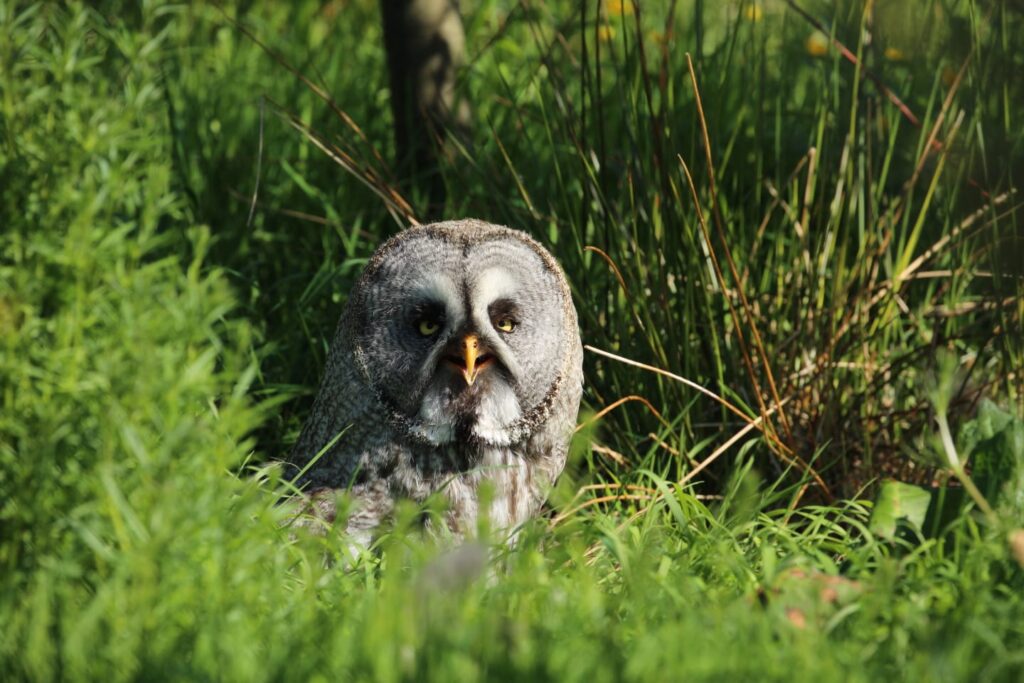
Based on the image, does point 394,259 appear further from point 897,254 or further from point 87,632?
point 897,254

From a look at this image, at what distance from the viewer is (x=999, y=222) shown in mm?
3219

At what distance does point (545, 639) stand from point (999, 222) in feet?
6.34

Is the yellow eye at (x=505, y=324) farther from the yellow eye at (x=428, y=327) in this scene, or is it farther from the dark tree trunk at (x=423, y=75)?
the dark tree trunk at (x=423, y=75)

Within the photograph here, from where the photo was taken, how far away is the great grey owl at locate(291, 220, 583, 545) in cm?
276

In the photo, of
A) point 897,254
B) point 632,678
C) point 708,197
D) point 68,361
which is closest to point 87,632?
point 68,361

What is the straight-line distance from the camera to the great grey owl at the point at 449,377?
276 cm

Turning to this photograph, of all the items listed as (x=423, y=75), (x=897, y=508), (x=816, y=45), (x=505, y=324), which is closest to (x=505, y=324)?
(x=505, y=324)

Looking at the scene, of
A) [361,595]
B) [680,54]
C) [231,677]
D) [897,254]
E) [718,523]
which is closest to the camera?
[231,677]

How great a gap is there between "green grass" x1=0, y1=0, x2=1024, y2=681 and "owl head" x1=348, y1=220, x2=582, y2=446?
242 mm

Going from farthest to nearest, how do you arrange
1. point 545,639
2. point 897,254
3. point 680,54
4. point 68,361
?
point 680,54
point 897,254
point 68,361
point 545,639

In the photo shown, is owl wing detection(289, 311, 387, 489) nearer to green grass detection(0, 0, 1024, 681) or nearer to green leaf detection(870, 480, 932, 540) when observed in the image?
green grass detection(0, 0, 1024, 681)

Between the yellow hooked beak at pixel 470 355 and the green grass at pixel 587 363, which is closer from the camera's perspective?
the green grass at pixel 587 363

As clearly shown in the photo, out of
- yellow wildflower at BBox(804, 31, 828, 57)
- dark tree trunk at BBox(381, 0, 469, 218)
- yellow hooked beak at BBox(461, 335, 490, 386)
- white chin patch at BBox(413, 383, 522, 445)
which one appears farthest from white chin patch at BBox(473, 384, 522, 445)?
yellow wildflower at BBox(804, 31, 828, 57)

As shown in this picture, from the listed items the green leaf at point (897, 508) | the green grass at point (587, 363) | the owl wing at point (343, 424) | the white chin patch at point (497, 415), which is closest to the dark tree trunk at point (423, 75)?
the green grass at point (587, 363)
